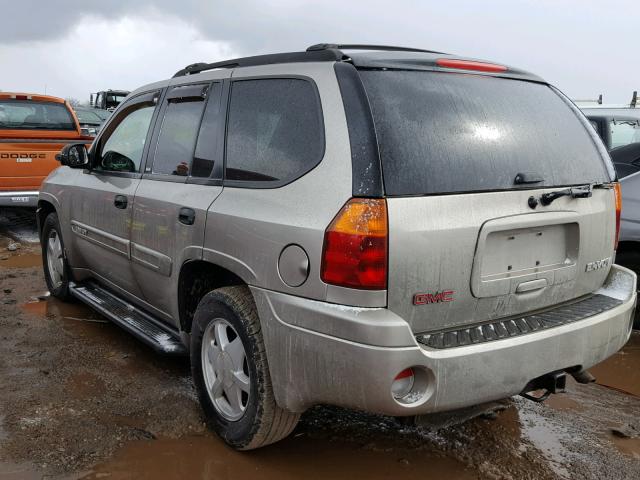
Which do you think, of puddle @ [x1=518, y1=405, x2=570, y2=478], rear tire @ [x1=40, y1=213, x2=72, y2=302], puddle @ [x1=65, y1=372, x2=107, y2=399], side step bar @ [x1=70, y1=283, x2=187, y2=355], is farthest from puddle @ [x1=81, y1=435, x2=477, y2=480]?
rear tire @ [x1=40, y1=213, x2=72, y2=302]

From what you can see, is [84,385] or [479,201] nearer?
[479,201]

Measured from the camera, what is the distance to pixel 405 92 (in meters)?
2.48

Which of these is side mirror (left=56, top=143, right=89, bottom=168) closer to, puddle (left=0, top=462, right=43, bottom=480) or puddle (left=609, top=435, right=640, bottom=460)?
puddle (left=0, top=462, right=43, bottom=480)

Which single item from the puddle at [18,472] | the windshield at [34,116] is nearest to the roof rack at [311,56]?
the puddle at [18,472]

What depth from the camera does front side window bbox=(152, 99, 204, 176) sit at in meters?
3.27

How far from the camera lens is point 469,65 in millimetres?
2760

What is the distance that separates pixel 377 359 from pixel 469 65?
1.42m

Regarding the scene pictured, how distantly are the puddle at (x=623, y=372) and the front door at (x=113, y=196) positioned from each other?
3065 millimetres

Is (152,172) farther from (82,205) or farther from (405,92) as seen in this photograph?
(405,92)

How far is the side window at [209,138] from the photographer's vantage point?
3062 millimetres

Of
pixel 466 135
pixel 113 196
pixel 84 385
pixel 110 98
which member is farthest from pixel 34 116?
pixel 110 98

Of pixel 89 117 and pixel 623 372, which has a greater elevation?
pixel 89 117

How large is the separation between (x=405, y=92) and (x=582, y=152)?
3.48ft

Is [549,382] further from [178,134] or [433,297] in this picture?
[178,134]
